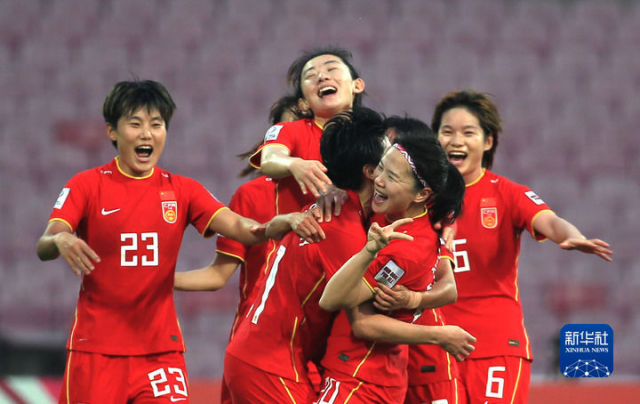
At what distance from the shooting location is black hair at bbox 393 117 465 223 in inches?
125

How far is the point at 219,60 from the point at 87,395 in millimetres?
6061

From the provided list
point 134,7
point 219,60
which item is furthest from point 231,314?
point 134,7

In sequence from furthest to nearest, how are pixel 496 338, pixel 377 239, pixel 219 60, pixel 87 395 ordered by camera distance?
1. pixel 219 60
2. pixel 496 338
3. pixel 87 395
4. pixel 377 239

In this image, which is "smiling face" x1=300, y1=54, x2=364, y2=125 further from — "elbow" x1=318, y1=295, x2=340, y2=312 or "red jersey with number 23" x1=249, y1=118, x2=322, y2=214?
"elbow" x1=318, y1=295, x2=340, y2=312

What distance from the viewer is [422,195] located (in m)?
3.22

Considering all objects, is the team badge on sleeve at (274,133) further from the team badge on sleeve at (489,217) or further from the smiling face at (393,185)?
the team badge on sleeve at (489,217)

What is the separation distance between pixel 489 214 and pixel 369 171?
3.42ft

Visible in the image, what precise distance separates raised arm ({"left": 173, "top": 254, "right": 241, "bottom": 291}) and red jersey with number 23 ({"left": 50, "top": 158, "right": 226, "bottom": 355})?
12.5 inches

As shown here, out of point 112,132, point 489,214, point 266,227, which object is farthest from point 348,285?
point 112,132

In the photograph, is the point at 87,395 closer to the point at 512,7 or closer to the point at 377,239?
the point at 377,239

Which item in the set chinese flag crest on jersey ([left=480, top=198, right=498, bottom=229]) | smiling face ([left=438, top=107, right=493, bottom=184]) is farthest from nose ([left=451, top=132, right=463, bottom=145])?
chinese flag crest on jersey ([left=480, top=198, right=498, bottom=229])

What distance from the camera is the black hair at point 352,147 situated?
3229mm

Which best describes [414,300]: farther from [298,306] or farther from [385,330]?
[298,306]

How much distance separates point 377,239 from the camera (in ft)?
9.29
